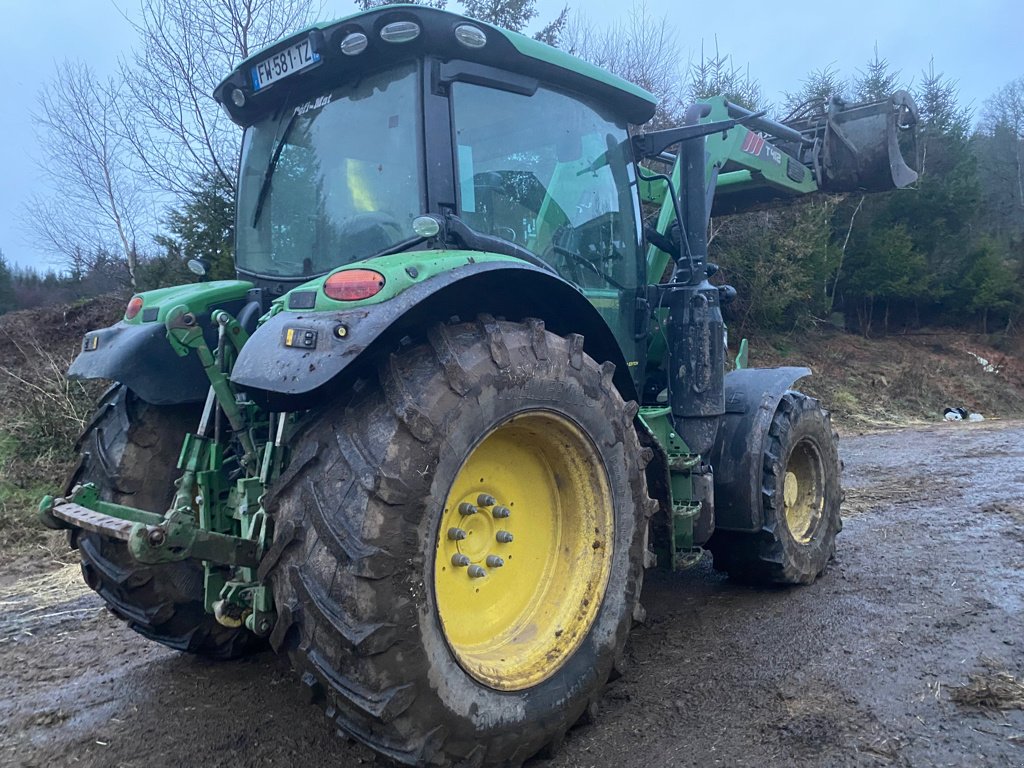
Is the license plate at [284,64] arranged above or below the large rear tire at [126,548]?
above

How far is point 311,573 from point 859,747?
1.88 meters

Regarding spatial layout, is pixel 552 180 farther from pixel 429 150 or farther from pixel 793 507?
pixel 793 507

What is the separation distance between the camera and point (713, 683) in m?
3.09

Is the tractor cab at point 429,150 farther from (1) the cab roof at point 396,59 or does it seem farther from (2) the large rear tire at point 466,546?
(2) the large rear tire at point 466,546

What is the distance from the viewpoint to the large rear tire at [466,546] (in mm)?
2098

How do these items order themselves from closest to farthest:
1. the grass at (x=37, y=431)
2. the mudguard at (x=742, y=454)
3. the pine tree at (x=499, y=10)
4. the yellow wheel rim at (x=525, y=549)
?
1. the yellow wheel rim at (x=525, y=549)
2. the mudguard at (x=742, y=454)
3. the grass at (x=37, y=431)
4. the pine tree at (x=499, y=10)

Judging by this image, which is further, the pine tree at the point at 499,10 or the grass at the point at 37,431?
the pine tree at the point at 499,10

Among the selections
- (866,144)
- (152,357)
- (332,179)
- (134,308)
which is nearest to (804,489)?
(866,144)

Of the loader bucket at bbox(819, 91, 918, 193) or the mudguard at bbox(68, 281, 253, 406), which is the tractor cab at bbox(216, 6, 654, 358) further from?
the loader bucket at bbox(819, 91, 918, 193)

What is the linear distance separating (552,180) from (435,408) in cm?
165

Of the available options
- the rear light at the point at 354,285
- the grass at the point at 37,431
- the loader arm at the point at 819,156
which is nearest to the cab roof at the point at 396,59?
the rear light at the point at 354,285

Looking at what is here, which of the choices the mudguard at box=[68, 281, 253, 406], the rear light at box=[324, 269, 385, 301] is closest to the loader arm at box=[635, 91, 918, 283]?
the mudguard at box=[68, 281, 253, 406]

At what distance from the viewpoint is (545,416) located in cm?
264

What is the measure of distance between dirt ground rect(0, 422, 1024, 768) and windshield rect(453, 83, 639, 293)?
1823 mm
